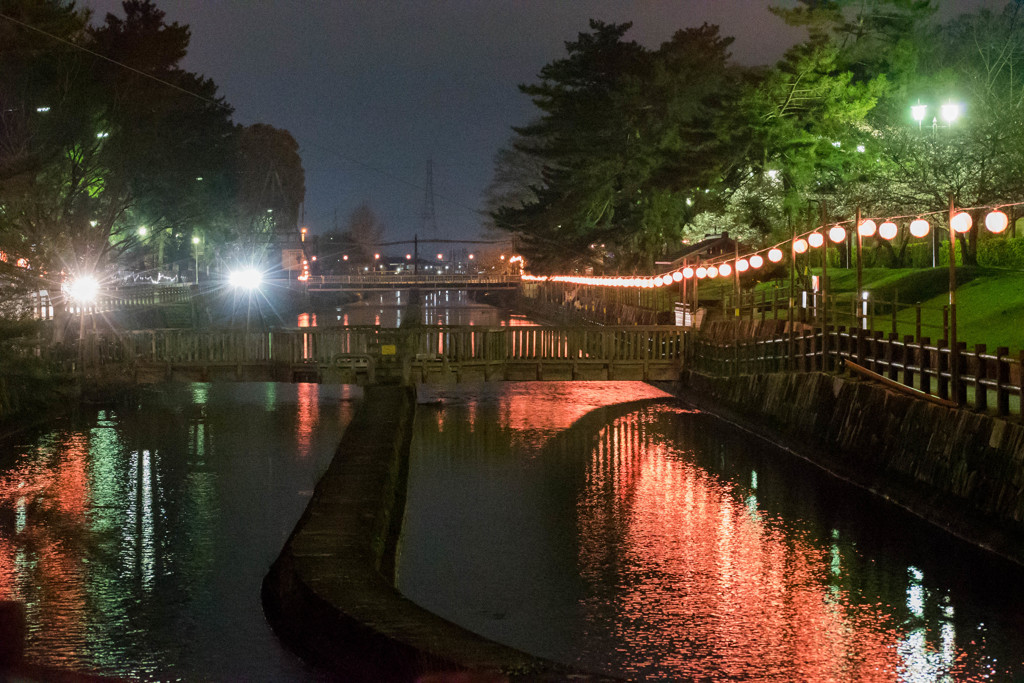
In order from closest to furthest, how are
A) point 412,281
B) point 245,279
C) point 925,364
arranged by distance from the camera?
point 925,364
point 245,279
point 412,281

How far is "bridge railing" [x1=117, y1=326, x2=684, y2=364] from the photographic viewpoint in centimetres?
3066

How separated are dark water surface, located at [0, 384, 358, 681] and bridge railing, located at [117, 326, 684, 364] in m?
1.72

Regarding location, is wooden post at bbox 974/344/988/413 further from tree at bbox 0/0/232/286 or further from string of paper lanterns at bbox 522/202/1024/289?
tree at bbox 0/0/232/286

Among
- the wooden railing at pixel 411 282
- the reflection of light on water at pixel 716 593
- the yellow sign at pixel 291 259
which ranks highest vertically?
the yellow sign at pixel 291 259

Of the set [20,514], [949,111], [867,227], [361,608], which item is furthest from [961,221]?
[949,111]

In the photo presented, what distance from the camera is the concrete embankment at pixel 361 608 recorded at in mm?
8812

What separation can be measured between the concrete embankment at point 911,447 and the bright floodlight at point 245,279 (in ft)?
164

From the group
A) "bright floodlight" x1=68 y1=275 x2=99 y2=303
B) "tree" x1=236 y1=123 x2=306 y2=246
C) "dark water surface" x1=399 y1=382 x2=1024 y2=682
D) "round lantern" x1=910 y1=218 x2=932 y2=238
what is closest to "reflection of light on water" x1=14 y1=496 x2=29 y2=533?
"dark water surface" x1=399 y1=382 x2=1024 y2=682

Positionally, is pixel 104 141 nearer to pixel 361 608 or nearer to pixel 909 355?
pixel 909 355

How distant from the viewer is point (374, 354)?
30516mm

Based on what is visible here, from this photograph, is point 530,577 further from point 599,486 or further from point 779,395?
point 779,395

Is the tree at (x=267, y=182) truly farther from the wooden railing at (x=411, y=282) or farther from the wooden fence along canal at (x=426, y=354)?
the wooden fence along canal at (x=426, y=354)

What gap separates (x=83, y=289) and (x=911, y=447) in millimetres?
36016

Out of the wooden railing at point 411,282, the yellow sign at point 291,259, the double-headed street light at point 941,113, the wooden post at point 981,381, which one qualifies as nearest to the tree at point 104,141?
the wooden post at point 981,381
